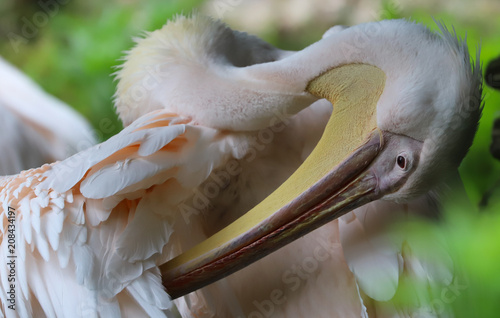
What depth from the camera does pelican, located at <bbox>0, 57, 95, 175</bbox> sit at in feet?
3.98

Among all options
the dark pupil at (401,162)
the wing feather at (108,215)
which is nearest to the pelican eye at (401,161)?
the dark pupil at (401,162)

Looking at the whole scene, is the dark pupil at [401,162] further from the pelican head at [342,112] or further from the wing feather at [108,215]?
the wing feather at [108,215]

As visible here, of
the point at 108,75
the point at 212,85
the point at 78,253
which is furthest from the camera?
the point at 108,75

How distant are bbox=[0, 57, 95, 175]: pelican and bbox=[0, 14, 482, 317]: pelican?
0.34 meters

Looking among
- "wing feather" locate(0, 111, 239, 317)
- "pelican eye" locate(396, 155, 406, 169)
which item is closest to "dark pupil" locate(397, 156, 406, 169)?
"pelican eye" locate(396, 155, 406, 169)

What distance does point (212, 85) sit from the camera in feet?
2.97

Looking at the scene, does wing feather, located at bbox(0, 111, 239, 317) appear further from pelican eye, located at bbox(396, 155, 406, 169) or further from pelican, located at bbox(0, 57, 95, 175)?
pelican, located at bbox(0, 57, 95, 175)

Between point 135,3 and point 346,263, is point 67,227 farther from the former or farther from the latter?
point 135,3

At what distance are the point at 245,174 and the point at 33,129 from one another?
536 millimetres

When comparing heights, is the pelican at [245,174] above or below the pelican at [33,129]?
below

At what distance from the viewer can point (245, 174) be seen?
97 centimetres

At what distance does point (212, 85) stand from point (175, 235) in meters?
0.25

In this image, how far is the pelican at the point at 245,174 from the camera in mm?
783

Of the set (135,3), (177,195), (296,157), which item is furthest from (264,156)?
(135,3)
